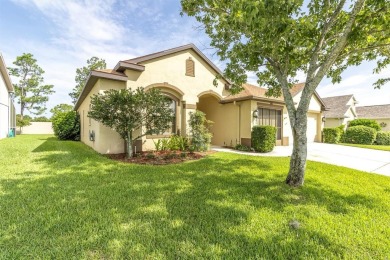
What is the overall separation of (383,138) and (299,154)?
65.7ft

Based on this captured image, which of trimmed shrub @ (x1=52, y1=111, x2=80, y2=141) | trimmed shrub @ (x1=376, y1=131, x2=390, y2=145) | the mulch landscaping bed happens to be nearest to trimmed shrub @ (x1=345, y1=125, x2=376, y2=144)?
trimmed shrub @ (x1=376, y1=131, x2=390, y2=145)

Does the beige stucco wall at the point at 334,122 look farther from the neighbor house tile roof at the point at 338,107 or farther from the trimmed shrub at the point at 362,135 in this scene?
the trimmed shrub at the point at 362,135

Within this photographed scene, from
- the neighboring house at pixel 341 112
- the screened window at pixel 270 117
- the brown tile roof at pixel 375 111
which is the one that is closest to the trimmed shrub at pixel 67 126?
the screened window at pixel 270 117

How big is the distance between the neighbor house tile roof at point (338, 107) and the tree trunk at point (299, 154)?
22.0 metres

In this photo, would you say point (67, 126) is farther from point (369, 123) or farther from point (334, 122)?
point (369, 123)

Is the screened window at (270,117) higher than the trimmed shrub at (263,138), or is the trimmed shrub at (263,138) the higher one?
the screened window at (270,117)

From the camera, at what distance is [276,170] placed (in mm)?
6703

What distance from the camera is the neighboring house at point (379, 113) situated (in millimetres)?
27406

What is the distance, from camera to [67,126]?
655 inches

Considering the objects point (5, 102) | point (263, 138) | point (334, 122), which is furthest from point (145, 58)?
point (334, 122)

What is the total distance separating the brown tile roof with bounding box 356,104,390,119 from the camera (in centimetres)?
2813

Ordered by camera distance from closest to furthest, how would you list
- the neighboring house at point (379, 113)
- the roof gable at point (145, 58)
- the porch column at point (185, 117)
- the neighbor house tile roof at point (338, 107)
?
the roof gable at point (145, 58), the porch column at point (185, 117), the neighbor house tile roof at point (338, 107), the neighboring house at point (379, 113)

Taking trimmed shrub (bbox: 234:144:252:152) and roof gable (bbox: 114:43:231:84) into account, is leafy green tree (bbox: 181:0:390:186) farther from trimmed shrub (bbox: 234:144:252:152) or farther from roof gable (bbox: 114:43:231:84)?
trimmed shrub (bbox: 234:144:252:152)

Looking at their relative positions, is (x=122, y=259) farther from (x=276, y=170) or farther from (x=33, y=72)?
(x=33, y=72)
